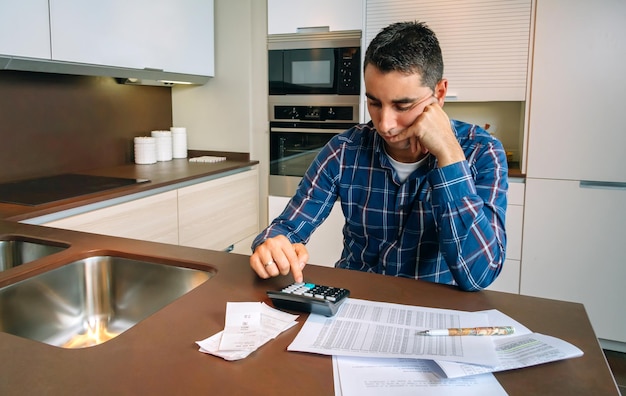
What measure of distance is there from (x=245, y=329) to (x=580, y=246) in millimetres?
2366

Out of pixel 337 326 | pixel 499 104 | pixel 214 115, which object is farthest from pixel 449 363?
pixel 214 115

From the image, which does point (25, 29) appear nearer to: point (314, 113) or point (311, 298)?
point (314, 113)

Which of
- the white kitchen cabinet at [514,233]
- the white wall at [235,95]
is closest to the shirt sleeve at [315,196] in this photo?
the white kitchen cabinet at [514,233]

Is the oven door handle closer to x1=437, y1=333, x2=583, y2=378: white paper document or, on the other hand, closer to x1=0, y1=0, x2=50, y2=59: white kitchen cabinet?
x1=0, y1=0, x2=50, y2=59: white kitchen cabinet

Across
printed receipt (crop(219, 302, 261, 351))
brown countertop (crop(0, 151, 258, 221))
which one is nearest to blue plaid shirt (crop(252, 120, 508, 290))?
printed receipt (crop(219, 302, 261, 351))

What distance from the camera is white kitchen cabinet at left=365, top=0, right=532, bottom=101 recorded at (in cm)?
271

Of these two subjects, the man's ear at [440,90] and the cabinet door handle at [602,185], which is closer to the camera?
the man's ear at [440,90]

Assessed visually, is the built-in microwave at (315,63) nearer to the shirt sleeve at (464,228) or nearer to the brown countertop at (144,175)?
the brown countertop at (144,175)

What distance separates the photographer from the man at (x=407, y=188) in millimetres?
1157

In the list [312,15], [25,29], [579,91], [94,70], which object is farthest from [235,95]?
[579,91]

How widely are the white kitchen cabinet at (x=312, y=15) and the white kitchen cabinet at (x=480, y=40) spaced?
0.19m

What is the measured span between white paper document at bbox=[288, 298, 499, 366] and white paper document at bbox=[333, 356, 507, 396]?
0.01 meters

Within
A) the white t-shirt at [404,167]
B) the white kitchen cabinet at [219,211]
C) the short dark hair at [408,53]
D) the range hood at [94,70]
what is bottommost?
the white kitchen cabinet at [219,211]

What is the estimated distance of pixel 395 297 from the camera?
1.03 metres
